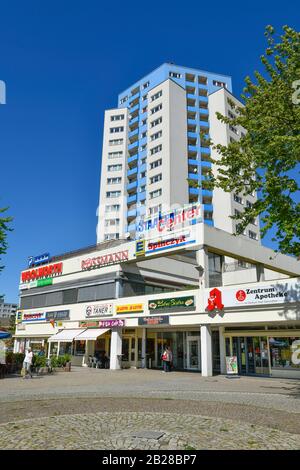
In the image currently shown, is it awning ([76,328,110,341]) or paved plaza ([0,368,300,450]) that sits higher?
awning ([76,328,110,341])

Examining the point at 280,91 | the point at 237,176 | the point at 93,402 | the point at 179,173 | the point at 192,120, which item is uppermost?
the point at 192,120

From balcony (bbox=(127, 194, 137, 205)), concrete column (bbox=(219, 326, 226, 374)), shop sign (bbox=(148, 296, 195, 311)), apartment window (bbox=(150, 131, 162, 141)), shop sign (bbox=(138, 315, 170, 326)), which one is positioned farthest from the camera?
balcony (bbox=(127, 194, 137, 205))

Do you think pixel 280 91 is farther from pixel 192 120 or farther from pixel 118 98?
pixel 118 98

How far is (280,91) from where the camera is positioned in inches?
621

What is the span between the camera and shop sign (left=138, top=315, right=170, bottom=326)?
86.7ft

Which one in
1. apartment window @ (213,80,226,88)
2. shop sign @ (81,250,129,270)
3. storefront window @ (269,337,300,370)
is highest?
apartment window @ (213,80,226,88)

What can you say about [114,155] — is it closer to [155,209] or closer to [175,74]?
[155,209]

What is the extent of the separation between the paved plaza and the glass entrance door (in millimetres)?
11853

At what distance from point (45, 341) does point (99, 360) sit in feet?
36.3

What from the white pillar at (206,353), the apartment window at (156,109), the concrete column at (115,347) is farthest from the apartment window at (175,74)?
the white pillar at (206,353)

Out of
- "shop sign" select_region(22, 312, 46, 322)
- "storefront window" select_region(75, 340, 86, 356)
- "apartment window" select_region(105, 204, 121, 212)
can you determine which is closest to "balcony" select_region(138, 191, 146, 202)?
"apartment window" select_region(105, 204, 121, 212)

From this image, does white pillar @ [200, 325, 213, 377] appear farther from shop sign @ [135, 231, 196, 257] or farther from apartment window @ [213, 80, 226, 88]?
apartment window @ [213, 80, 226, 88]
